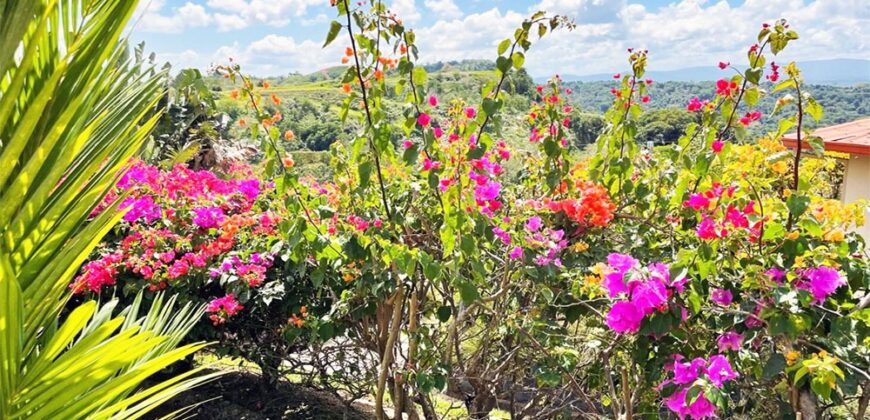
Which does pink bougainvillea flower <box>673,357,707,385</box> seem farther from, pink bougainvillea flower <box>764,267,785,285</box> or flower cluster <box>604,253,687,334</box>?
pink bougainvillea flower <box>764,267,785,285</box>

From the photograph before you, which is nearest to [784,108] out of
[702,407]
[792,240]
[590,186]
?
[792,240]

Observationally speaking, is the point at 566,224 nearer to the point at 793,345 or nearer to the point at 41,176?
the point at 793,345

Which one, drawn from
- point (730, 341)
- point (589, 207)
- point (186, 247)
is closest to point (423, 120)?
point (589, 207)

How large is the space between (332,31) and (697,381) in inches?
58.4

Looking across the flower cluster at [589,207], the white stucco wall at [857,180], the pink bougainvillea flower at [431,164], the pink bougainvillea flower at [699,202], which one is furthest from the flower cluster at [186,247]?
the white stucco wall at [857,180]

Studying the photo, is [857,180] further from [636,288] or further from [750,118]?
[636,288]

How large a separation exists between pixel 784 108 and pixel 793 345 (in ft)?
2.31

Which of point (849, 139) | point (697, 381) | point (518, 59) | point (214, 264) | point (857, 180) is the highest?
point (518, 59)

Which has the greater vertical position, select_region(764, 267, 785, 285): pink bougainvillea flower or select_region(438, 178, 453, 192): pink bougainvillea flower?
select_region(438, 178, 453, 192): pink bougainvillea flower

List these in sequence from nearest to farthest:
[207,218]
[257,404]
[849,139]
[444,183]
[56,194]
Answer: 1. [56,194]
2. [444,183]
3. [207,218]
4. [257,404]
5. [849,139]

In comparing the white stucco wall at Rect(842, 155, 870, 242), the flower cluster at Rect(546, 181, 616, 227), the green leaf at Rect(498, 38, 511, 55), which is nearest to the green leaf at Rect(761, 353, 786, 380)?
the flower cluster at Rect(546, 181, 616, 227)

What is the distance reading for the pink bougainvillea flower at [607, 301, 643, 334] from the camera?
1.90 meters

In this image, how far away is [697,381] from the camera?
1.84 meters

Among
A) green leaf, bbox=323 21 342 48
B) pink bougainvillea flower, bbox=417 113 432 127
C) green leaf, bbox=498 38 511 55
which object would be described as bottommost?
pink bougainvillea flower, bbox=417 113 432 127
